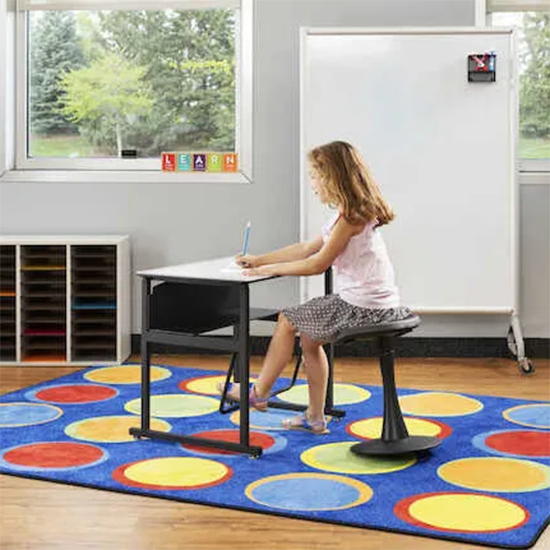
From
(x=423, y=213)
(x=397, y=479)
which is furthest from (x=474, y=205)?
(x=397, y=479)

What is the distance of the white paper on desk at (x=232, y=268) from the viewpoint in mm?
3357

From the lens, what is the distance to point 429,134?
4.69m

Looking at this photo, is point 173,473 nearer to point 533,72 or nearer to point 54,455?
point 54,455

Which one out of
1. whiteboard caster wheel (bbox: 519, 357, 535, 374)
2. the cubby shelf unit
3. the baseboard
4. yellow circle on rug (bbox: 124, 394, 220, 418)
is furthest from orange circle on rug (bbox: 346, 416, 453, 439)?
the cubby shelf unit

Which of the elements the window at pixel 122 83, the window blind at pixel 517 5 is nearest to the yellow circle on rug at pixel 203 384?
the window at pixel 122 83

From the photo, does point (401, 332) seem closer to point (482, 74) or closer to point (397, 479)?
point (397, 479)

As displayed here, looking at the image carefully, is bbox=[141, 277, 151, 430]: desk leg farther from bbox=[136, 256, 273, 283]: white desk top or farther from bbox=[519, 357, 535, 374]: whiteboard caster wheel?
bbox=[519, 357, 535, 374]: whiteboard caster wheel

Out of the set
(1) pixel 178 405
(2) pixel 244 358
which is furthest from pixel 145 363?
(1) pixel 178 405

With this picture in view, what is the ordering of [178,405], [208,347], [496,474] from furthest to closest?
[178,405]
[208,347]
[496,474]

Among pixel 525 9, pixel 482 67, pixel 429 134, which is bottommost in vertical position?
pixel 429 134

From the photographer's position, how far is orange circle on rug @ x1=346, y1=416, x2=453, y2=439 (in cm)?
347

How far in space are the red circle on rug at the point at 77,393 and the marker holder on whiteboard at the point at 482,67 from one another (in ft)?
6.88

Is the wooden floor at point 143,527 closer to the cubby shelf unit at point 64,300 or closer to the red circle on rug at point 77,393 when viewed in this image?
the red circle on rug at point 77,393

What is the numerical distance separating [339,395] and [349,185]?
3.64 feet
